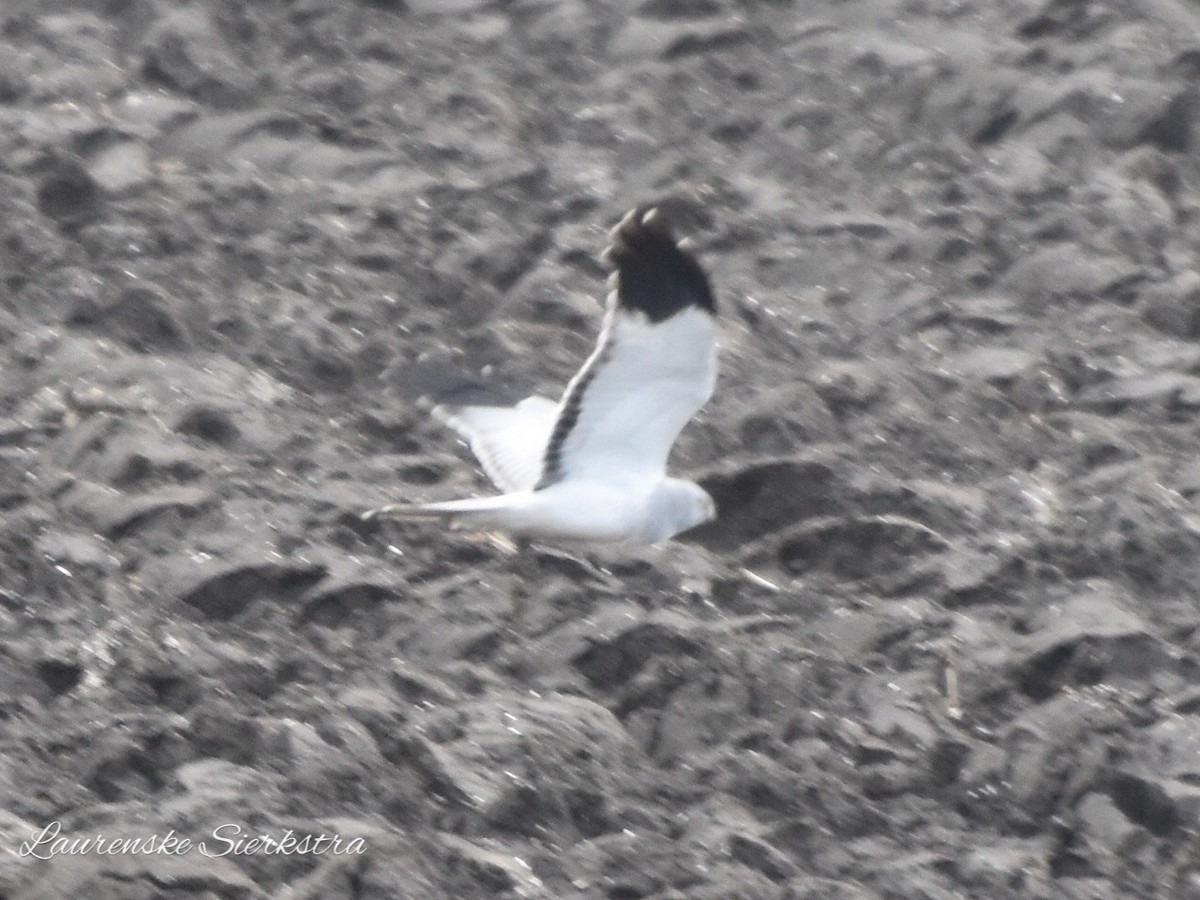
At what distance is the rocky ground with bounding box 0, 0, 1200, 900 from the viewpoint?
716 cm

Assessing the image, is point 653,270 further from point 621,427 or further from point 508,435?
point 508,435

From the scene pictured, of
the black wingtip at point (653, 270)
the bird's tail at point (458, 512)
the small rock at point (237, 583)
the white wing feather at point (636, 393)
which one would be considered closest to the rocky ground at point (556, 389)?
the small rock at point (237, 583)

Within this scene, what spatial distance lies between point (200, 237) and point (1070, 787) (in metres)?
4.52

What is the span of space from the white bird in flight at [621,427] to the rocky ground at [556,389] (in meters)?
0.31

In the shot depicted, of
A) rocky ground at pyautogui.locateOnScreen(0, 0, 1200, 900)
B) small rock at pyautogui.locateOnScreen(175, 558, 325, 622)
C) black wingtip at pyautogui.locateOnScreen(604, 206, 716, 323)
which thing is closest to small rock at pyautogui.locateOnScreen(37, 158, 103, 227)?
rocky ground at pyautogui.locateOnScreen(0, 0, 1200, 900)

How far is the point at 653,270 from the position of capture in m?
7.43

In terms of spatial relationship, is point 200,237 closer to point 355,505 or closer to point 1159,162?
point 355,505

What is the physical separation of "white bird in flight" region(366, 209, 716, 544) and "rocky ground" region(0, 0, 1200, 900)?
31 cm

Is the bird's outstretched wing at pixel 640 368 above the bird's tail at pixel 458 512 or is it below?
above

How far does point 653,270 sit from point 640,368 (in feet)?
1.31

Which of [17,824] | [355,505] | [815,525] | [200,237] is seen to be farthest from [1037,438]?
[17,824]
